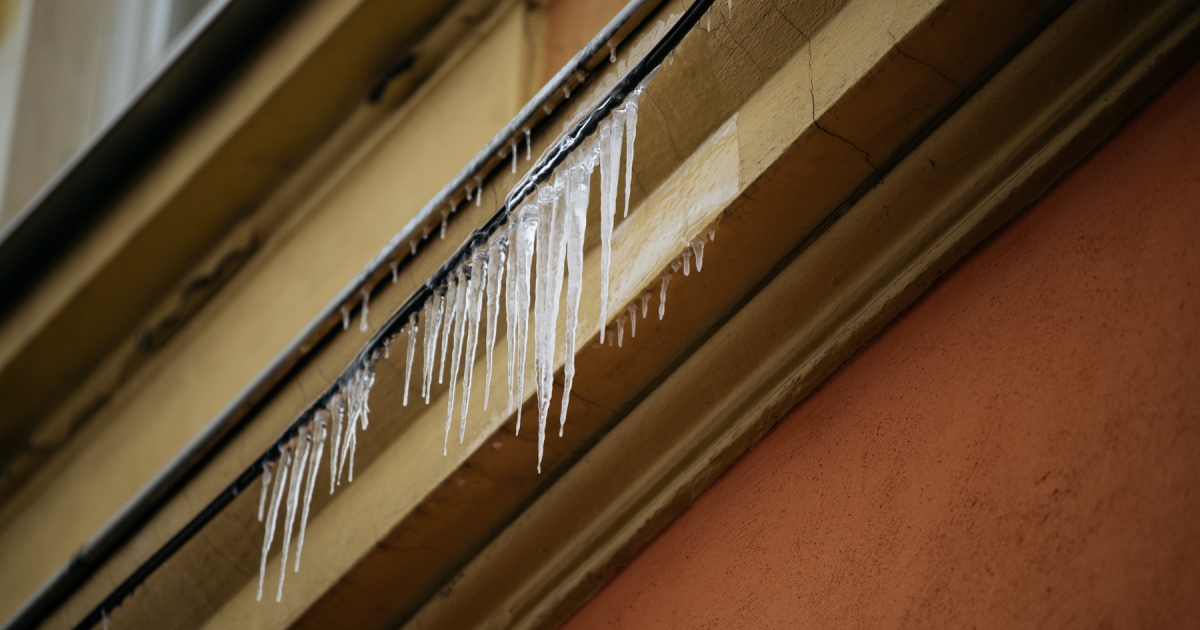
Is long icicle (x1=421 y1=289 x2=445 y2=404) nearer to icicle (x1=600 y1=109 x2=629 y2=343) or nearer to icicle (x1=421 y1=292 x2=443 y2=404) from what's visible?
icicle (x1=421 y1=292 x2=443 y2=404)

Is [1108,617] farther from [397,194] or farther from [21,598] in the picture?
[21,598]

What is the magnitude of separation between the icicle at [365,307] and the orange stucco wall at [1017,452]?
0.89 meters

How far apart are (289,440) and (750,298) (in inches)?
41.1

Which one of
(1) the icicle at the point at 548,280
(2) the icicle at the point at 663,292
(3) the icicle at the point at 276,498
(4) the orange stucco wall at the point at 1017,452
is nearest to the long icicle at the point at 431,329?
(1) the icicle at the point at 548,280

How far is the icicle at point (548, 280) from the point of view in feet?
7.91

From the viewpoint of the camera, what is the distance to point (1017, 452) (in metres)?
2.03

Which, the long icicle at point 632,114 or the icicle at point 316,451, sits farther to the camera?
the icicle at point 316,451

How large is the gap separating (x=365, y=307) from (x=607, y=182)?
760mm

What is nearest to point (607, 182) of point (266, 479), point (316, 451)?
point (316, 451)

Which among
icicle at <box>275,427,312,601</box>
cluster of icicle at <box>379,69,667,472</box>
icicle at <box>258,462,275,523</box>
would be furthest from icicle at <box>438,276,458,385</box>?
icicle at <box>258,462,275,523</box>

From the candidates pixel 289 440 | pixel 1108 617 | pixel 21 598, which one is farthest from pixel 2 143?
pixel 1108 617

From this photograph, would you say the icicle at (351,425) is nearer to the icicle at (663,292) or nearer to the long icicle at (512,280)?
the long icicle at (512,280)

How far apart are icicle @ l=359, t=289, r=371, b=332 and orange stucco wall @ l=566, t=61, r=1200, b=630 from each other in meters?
0.89

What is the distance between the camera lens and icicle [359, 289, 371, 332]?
113 inches
